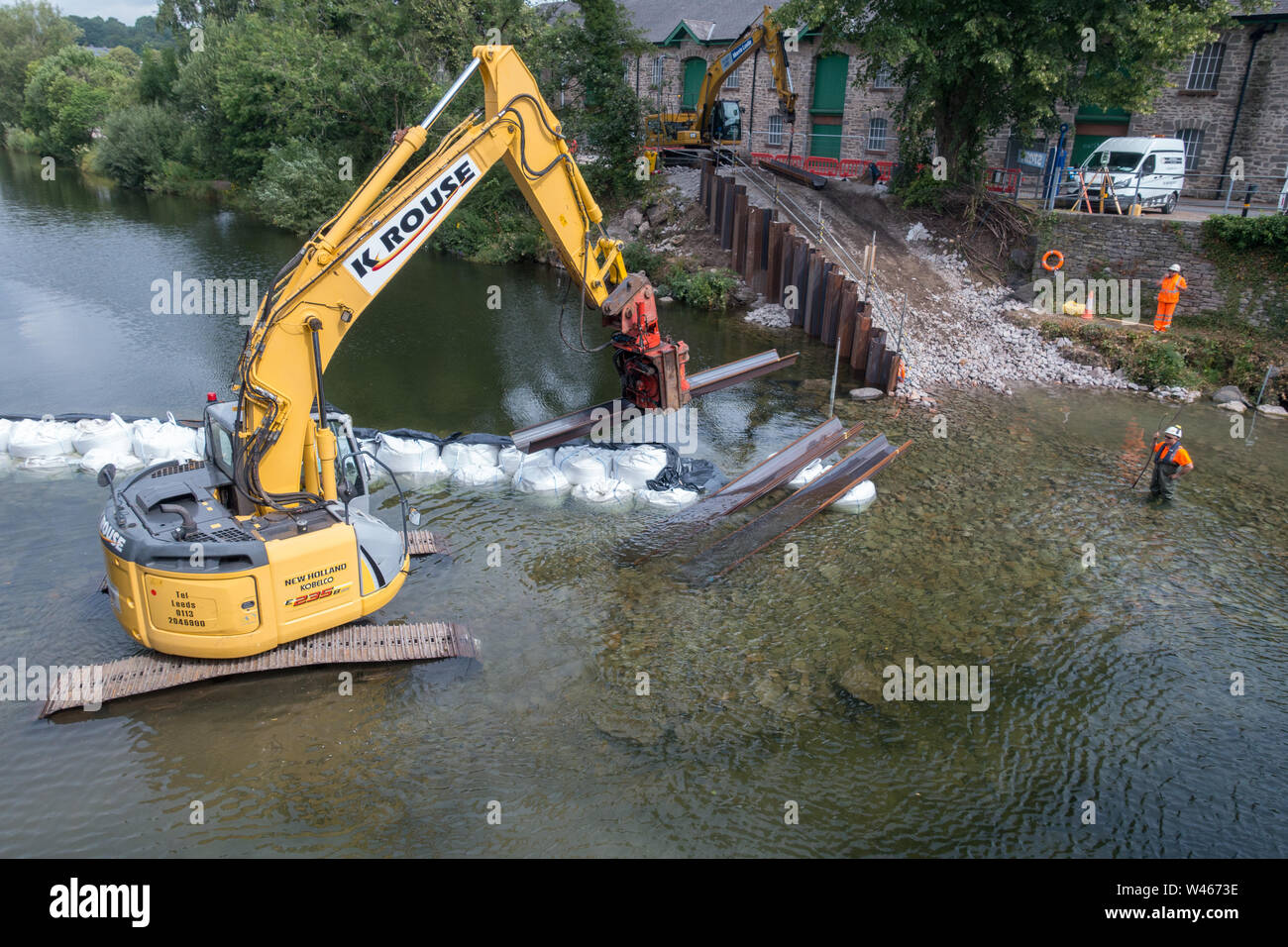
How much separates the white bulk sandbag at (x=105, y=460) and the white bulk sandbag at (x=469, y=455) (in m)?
4.83

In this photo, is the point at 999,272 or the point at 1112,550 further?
the point at 999,272

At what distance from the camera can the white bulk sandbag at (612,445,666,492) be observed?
512 inches

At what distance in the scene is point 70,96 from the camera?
55.2 metres

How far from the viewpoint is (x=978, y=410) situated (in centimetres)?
1675

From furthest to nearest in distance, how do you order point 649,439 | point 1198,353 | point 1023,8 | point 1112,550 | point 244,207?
1. point 244,207
2. point 1023,8
3. point 1198,353
4. point 649,439
5. point 1112,550

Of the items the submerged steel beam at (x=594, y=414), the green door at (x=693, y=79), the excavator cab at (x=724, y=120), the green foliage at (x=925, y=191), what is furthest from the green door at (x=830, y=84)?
the submerged steel beam at (x=594, y=414)

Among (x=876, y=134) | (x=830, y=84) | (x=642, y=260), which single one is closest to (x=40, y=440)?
(x=642, y=260)

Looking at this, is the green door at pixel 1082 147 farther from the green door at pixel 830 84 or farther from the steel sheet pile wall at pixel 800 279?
the steel sheet pile wall at pixel 800 279

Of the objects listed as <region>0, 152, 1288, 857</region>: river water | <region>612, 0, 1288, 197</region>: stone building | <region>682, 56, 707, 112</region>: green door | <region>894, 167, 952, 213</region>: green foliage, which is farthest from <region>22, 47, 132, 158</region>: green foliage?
<region>0, 152, 1288, 857</region>: river water

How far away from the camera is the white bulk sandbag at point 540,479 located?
12.9m

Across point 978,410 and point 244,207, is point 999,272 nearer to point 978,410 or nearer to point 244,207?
point 978,410

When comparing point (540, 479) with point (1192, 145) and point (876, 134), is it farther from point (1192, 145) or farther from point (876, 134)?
point (876, 134)

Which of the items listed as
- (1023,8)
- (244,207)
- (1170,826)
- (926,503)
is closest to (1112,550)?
(926,503)

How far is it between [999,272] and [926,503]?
11.3 metres
